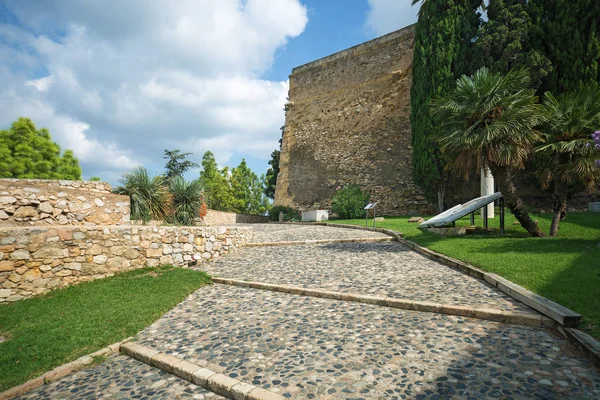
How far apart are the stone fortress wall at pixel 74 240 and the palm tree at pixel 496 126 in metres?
6.94

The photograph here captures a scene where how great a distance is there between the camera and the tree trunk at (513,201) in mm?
9133

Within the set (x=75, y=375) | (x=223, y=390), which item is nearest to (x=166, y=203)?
(x=75, y=375)

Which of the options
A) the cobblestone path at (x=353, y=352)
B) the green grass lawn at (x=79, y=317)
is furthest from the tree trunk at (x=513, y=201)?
the green grass lawn at (x=79, y=317)

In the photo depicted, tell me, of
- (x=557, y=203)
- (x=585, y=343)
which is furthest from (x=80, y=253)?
(x=557, y=203)

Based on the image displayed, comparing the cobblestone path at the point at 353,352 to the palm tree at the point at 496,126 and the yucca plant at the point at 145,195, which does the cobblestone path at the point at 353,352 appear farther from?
the yucca plant at the point at 145,195

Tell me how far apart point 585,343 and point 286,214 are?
2056 cm

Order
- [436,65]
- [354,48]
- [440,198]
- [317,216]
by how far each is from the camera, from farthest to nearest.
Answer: [354,48]
[317,216]
[440,198]
[436,65]

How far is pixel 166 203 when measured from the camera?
11742 mm

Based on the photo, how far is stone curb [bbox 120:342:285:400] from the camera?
2578mm

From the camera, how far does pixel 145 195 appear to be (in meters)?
11.1

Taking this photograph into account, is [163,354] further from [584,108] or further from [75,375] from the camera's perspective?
A: [584,108]

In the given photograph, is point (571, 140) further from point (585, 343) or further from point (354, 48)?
point (354, 48)

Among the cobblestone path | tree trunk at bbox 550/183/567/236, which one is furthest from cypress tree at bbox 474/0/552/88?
the cobblestone path

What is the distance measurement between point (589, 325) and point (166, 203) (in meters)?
11.4
